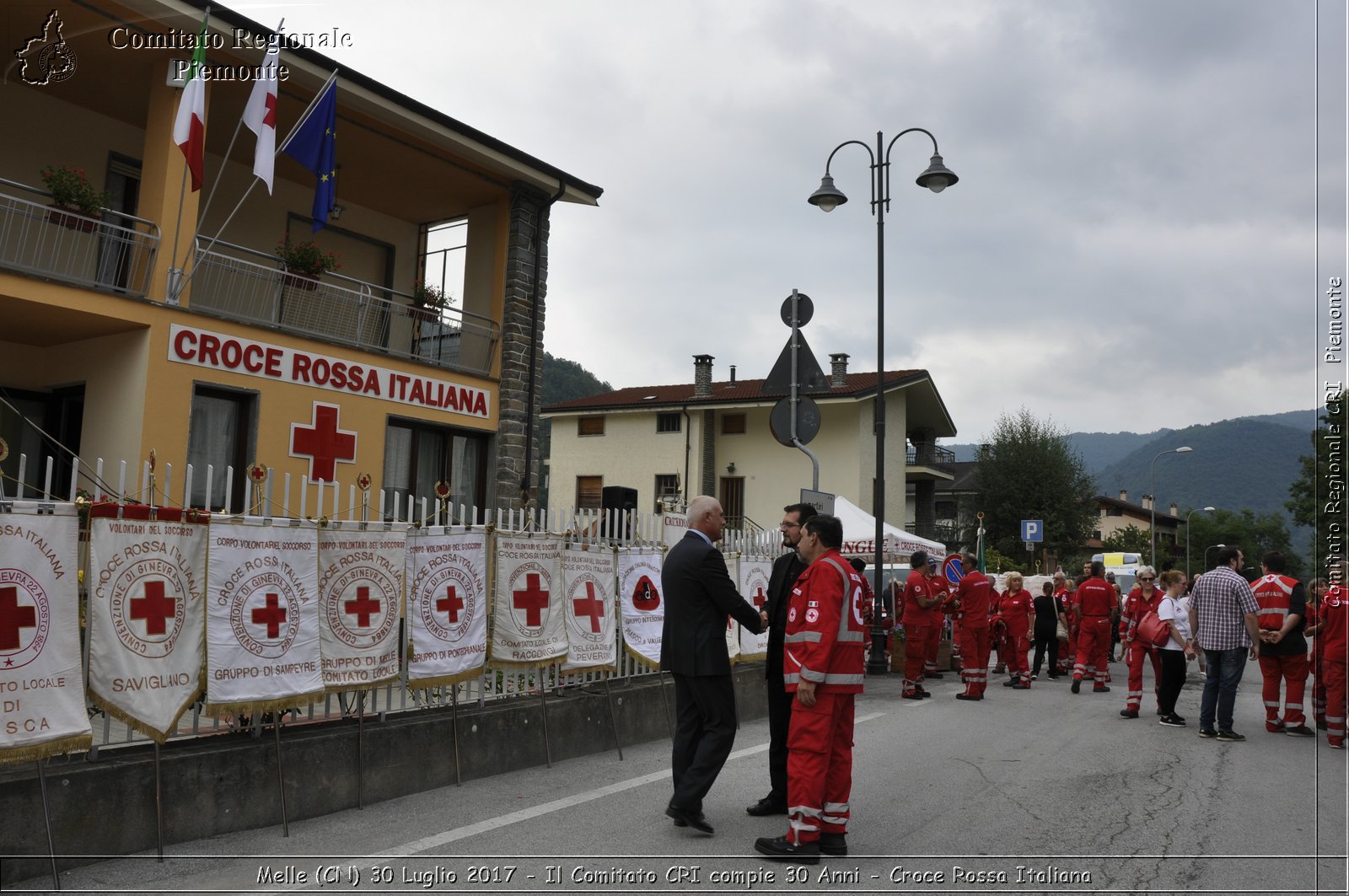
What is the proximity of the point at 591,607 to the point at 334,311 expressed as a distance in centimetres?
966

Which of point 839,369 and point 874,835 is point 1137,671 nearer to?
point 874,835

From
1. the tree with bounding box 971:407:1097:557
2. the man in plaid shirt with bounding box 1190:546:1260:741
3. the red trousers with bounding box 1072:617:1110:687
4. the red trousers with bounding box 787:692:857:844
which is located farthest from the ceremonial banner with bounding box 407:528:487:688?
the tree with bounding box 971:407:1097:557

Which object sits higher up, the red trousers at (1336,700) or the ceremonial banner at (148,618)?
the ceremonial banner at (148,618)

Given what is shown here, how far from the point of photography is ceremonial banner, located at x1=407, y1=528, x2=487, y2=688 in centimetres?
702

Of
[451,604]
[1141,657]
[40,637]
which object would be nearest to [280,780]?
[40,637]

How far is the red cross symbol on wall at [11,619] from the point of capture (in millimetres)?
4703

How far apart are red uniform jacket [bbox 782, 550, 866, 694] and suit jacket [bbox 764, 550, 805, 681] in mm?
825

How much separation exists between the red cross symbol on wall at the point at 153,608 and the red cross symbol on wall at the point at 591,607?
363cm

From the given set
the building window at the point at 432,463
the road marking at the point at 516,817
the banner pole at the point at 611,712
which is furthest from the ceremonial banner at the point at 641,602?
the building window at the point at 432,463

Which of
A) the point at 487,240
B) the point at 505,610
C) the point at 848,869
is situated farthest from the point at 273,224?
the point at 848,869

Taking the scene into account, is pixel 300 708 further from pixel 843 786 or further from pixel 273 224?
pixel 273 224

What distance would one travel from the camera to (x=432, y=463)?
16266mm

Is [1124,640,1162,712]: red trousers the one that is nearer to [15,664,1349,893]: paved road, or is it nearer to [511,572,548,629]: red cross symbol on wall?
[15,664,1349,893]: paved road

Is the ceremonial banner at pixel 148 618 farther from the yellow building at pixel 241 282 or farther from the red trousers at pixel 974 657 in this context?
the red trousers at pixel 974 657
